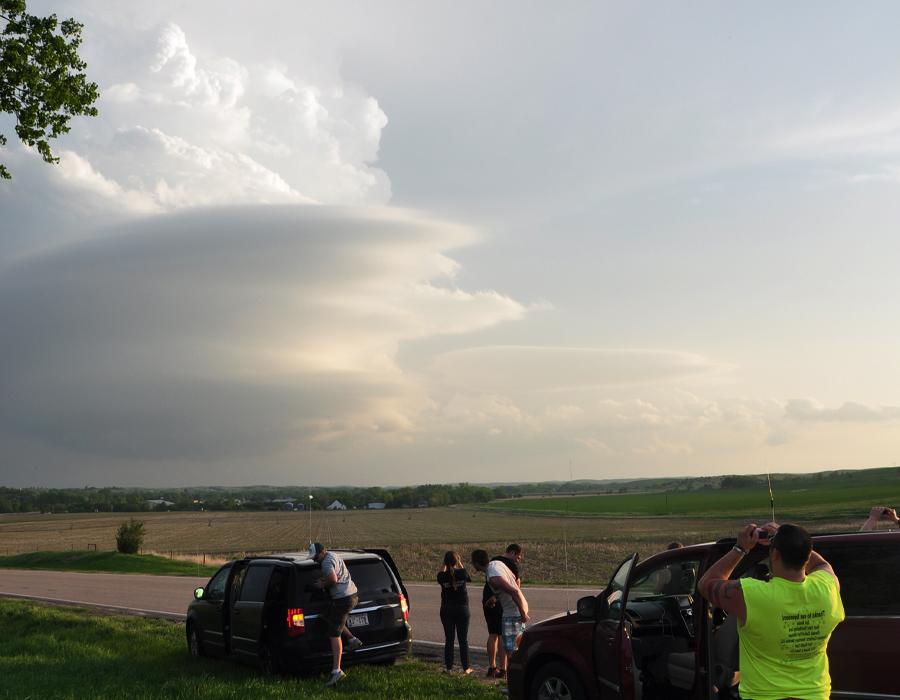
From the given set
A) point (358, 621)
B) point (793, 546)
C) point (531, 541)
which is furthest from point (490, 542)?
point (793, 546)

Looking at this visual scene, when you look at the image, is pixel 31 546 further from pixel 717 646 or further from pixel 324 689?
pixel 717 646

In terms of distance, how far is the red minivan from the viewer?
580 cm

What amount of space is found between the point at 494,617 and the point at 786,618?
23.4 feet

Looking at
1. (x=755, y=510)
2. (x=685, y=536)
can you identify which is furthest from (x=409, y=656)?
(x=755, y=510)

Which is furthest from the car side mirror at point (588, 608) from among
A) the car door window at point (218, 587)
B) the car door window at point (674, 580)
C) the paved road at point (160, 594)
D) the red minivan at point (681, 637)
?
the paved road at point (160, 594)

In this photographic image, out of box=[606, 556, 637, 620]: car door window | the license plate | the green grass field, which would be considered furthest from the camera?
the green grass field

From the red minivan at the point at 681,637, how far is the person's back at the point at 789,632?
1242mm

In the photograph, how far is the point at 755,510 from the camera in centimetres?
9031

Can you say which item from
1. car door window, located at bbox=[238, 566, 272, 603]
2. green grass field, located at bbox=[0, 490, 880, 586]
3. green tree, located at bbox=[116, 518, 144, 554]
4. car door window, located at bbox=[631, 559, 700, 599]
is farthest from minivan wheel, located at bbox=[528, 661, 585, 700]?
green tree, located at bbox=[116, 518, 144, 554]

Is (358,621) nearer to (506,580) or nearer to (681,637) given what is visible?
(506,580)

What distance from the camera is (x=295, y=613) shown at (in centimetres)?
1090

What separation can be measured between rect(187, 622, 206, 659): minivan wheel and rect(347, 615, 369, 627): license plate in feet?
9.83

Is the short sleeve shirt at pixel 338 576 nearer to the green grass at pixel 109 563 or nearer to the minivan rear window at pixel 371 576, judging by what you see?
the minivan rear window at pixel 371 576

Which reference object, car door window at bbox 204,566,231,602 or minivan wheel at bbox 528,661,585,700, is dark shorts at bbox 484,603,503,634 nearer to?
minivan wheel at bbox 528,661,585,700
